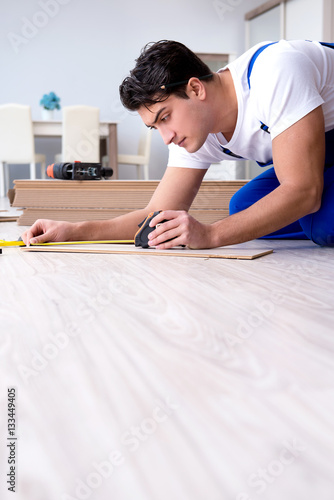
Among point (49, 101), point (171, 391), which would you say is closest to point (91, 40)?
point (49, 101)

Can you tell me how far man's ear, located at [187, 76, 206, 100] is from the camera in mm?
1255

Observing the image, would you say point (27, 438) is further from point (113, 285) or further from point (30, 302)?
point (113, 285)

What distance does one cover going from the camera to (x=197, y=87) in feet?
4.17

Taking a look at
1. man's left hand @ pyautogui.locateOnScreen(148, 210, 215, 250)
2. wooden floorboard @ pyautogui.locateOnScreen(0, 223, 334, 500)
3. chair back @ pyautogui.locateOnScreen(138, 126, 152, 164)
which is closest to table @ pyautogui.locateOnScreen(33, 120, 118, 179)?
chair back @ pyautogui.locateOnScreen(138, 126, 152, 164)

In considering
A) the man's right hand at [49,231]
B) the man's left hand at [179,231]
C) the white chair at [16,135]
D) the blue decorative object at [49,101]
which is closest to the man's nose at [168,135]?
the man's left hand at [179,231]

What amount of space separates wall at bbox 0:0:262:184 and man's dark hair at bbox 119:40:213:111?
226 inches

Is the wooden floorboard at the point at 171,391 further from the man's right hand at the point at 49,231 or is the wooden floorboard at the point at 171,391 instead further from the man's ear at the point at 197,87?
the man's ear at the point at 197,87

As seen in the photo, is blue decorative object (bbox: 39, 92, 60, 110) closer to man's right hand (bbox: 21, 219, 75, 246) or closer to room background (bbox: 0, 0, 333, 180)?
room background (bbox: 0, 0, 333, 180)

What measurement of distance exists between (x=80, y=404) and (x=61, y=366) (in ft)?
0.30

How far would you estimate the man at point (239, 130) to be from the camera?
1.11 meters

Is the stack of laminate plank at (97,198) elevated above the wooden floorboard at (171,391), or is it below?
above

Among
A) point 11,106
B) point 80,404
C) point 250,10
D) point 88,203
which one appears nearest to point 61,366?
point 80,404

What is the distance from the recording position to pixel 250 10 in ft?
23.0

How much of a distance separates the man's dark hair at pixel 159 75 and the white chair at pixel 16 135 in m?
4.47
